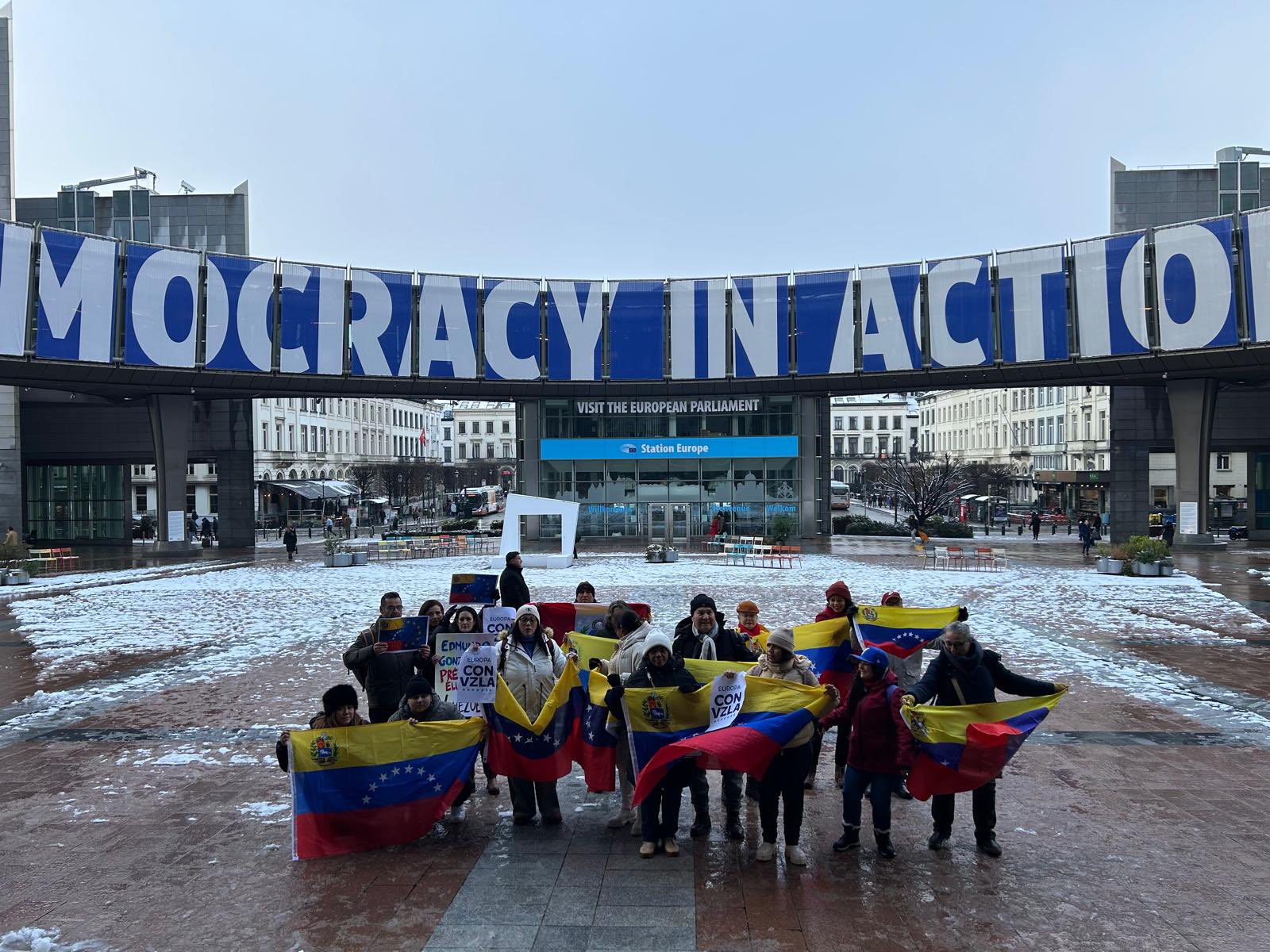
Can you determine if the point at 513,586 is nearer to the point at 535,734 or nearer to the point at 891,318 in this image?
the point at 535,734

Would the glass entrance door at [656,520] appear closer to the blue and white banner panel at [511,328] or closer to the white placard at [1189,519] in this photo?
the blue and white banner panel at [511,328]

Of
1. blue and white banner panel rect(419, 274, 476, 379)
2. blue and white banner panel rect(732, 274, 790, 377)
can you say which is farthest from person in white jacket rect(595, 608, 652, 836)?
blue and white banner panel rect(732, 274, 790, 377)

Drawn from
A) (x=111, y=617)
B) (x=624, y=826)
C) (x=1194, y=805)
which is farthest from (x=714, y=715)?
(x=111, y=617)

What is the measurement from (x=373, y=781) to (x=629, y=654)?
7.18 ft

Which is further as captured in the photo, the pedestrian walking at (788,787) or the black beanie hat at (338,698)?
the black beanie hat at (338,698)

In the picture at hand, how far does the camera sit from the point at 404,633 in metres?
9.10

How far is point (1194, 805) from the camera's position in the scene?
814 cm

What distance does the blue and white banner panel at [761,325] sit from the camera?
4191cm

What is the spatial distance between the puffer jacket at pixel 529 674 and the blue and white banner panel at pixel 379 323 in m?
34.8

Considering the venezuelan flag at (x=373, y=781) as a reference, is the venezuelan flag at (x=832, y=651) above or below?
above

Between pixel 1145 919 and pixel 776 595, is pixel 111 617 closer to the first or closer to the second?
pixel 776 595

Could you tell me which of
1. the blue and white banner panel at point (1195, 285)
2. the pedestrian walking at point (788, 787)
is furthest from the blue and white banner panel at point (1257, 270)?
the pedestrian walking at point (788, 787)

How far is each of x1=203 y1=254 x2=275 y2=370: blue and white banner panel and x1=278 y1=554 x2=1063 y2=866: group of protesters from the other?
33317mm

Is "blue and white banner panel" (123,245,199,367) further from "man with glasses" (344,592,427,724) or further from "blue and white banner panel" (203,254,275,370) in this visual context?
"man with glasses" (344,592,427,724)
